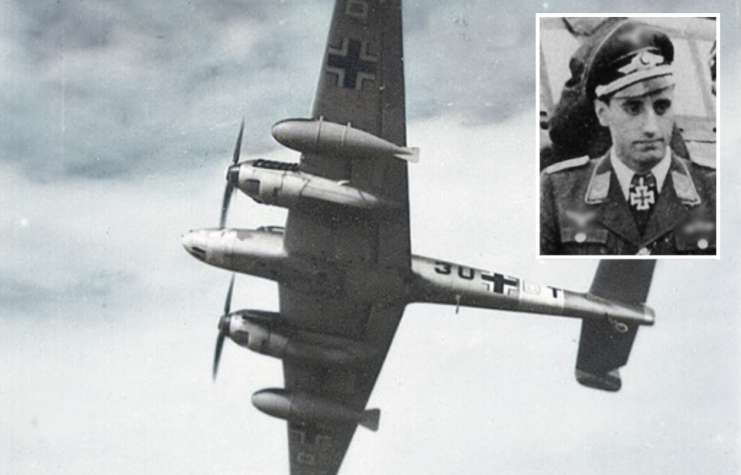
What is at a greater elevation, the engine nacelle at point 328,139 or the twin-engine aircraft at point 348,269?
the engine nacelle at point 328,139

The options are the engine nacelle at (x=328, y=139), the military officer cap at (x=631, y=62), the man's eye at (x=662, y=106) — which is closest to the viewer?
the engine nacelle at (x=328, y=139)

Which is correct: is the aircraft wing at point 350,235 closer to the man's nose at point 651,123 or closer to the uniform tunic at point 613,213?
the uniform tunic at point 613,213

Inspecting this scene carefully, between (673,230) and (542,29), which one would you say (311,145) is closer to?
(542,29)

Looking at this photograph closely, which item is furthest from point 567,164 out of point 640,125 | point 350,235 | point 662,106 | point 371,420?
point 371,420

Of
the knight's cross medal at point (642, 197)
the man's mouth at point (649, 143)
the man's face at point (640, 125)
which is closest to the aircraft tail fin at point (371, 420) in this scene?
the knight's cross medal at point (642, 197)

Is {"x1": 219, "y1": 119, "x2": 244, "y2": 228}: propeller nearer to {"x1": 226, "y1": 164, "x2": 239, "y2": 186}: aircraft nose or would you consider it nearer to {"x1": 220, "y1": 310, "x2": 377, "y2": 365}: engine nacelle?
{"x1": 226, "y1": 164, "x2": 239, "y2": 186}: aircraft nose

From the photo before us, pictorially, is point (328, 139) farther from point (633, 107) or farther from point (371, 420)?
point (371, 420)

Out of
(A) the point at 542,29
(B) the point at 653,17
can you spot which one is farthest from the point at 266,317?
(B) the point at 653,17
